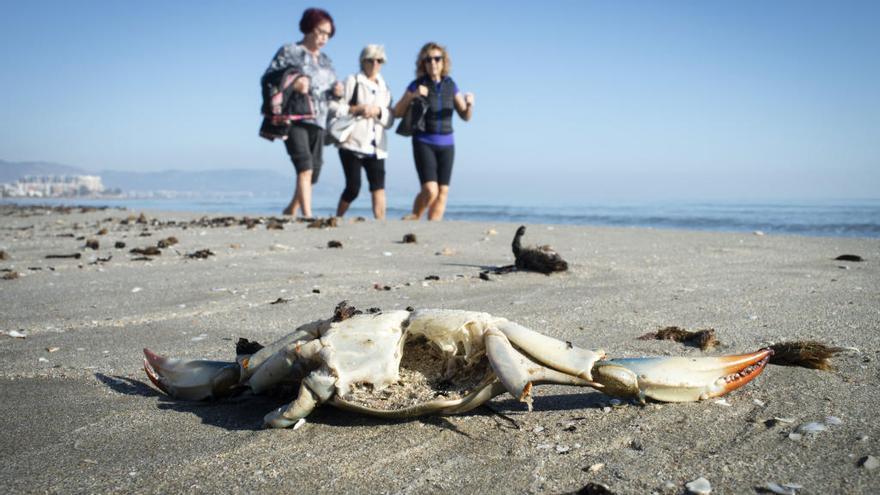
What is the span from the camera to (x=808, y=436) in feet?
6.50

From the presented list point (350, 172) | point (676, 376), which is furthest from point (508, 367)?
point (350, 172)

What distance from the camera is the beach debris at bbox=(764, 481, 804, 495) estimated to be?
1664mm

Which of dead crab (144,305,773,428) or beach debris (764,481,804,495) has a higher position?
dead crab (144,305,773,428)

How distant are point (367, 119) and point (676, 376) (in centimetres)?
872

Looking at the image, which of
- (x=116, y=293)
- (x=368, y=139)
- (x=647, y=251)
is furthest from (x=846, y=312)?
(x=368, y=139)

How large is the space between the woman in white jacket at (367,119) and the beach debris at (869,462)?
911 centimetres

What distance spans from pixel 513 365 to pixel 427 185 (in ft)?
27.6

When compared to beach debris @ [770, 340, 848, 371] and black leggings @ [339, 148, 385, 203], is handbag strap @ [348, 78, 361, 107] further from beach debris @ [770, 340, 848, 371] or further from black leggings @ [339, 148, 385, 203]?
beach debris @ [770, 340, 848, 371]

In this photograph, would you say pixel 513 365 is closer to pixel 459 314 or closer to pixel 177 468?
pixel 459 314

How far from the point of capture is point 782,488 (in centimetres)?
168

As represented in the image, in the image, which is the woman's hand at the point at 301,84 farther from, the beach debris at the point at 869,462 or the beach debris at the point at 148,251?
the beach debris at the point at 869,462

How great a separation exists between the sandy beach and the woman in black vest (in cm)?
386

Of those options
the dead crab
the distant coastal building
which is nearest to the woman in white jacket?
the dead crab

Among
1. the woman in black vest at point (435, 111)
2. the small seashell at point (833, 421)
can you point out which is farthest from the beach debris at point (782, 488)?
the woman in black vest at point (435, 111)
